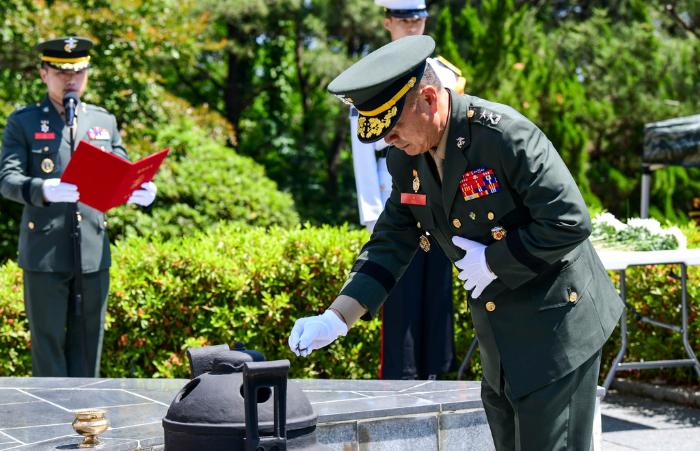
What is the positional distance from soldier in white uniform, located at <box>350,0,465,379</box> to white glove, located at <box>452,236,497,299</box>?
2695 millimetres

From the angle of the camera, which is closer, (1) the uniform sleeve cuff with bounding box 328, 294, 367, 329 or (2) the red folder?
(1) the uniform sleeve cuff with bounding box 328, 294, 367, 329

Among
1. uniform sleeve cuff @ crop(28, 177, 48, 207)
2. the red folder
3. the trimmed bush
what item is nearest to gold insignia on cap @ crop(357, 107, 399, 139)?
the red folder

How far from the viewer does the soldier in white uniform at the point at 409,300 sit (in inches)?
225

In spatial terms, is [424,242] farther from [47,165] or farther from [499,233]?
[47,165]

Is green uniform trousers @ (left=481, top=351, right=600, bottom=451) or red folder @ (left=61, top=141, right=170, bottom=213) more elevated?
red folder @ (left=61, top=141, right=170, bottom=213)

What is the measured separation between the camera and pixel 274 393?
2.66 metres

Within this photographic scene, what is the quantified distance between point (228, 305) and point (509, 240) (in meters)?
3.78

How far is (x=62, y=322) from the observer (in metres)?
5.70

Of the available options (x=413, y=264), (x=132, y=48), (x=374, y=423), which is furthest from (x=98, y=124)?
(x=132, y=48)

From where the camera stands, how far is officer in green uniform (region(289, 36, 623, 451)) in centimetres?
286

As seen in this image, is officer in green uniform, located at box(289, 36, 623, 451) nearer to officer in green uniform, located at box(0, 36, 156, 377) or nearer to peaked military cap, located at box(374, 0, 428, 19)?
peaked military cap, located at box(374, 0, 428, 19)

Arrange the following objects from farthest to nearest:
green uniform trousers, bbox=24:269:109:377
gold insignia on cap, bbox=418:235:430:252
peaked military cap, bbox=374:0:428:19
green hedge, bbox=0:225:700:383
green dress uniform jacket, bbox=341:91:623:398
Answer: green hedge, bbox=0:225:700:383
green uniform trousers, bbox=24:269:109:377
peaked military cap, bbox=374:0:428:19
gold insignia on cap, bbox=418:235:430:252
green dress uniform jacket, bbox=341:91:623:398

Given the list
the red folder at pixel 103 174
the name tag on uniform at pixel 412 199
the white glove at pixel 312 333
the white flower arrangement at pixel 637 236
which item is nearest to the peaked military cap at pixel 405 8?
the red folder at pixel 103 174

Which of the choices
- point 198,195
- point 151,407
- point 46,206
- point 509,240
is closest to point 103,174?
point 46,206
